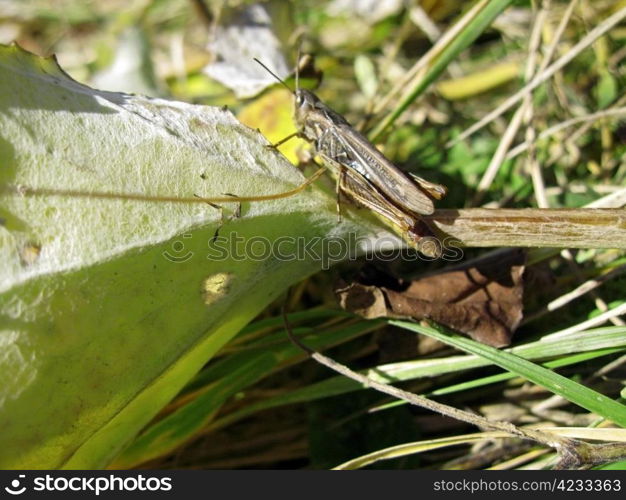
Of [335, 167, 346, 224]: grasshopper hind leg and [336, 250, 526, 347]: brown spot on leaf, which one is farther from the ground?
[335, 167, 346, 224]: grasshopper hind leg

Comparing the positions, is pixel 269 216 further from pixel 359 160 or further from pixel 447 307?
pixel 447 307

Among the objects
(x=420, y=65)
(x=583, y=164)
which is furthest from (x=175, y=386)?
(x=583, y=164)

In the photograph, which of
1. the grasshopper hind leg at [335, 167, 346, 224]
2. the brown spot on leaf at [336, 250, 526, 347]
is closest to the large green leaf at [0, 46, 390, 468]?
the grasshopper hind leg at [335, 167, 346, 224]

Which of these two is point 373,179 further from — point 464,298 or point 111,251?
point 111,251

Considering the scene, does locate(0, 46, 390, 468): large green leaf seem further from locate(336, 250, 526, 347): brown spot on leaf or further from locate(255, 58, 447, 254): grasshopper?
locate(336, 250, 526, 347): brown spot on leaf

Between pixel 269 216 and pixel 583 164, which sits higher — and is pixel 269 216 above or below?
below

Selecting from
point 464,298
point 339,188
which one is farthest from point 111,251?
point 464,298

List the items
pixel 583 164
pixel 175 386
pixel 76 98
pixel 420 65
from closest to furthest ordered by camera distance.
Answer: pixel 76 98 → pixel 175 386 → pixel 420 65 → pixel 583 164
